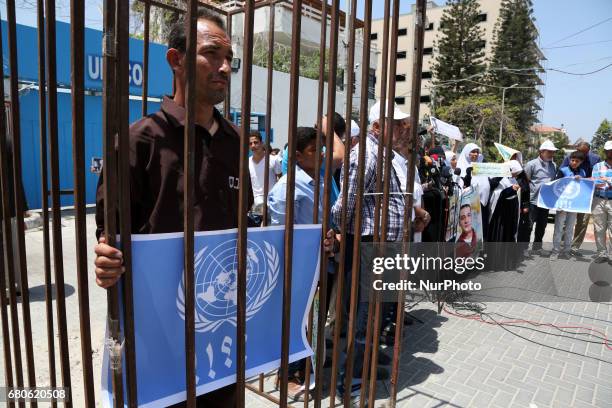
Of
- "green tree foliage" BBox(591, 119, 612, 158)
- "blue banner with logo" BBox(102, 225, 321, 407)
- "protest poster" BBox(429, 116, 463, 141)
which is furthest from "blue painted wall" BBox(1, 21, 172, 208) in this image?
"green tree foliage" BBox(591, 119, 612, 158)

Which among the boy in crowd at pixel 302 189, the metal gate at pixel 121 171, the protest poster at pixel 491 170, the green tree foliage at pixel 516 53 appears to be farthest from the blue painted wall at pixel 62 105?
the green tree foliage at pixel 516 53

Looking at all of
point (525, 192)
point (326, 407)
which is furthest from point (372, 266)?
point (525, 192)

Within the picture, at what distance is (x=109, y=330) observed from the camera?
130 centimetres

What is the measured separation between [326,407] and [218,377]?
5.21 ft

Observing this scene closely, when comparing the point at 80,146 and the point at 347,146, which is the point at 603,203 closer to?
the point at 347,146

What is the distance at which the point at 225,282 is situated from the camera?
1.55 metres

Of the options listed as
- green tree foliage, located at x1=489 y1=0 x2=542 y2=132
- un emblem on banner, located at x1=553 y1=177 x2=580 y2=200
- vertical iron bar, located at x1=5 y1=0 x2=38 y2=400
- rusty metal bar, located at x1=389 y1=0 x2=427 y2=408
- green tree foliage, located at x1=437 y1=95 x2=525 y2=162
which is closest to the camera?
vertical iron bar, located at x1=5 y1=0 x2=38 y2=400

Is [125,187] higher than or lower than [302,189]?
higher

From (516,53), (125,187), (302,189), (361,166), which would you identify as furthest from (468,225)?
(516,53)

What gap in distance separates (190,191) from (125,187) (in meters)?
0.18

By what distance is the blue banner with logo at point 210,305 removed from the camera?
1.38 meters

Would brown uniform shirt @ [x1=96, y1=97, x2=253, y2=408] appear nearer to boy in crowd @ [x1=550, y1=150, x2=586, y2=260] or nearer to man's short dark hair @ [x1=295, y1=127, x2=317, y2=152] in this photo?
man's short dark hair @ [x1=295, y1=127, x2=317, y2=152]

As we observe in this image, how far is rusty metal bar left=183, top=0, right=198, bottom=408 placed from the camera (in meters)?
1.27

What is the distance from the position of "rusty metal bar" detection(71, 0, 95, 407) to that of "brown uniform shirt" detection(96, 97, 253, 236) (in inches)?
10.6
